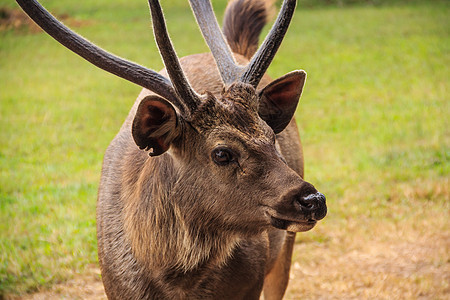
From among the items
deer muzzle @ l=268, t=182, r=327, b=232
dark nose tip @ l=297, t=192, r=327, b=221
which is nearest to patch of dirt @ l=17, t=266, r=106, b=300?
deer muzzle @ l=268, t=182, r=327, b=232

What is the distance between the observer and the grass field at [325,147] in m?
5.29

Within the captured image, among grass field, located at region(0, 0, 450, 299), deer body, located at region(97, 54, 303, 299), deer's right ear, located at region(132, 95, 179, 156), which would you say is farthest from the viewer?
grass field, located at region(0, 0, 450, 299)

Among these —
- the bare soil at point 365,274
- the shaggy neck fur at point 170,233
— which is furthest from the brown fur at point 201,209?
the bare soil at point 365,274

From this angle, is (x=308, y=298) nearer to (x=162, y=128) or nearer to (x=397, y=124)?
(x=162, y=128)

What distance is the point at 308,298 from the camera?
16.2 feet

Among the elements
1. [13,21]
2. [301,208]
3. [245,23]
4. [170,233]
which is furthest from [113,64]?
[13,21]

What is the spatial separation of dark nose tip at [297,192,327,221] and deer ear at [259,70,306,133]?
750mm

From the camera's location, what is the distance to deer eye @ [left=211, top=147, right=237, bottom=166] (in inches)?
105

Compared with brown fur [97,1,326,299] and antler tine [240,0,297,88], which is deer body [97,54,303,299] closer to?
brown fur [97,1,326,299]

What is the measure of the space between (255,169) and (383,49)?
12.4 m

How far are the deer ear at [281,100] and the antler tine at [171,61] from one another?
1.57 feet

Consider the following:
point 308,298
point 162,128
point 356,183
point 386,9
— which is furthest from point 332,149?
point 386,9

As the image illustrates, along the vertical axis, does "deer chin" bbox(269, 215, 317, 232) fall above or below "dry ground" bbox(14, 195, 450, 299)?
above

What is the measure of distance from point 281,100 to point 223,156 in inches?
25.0
